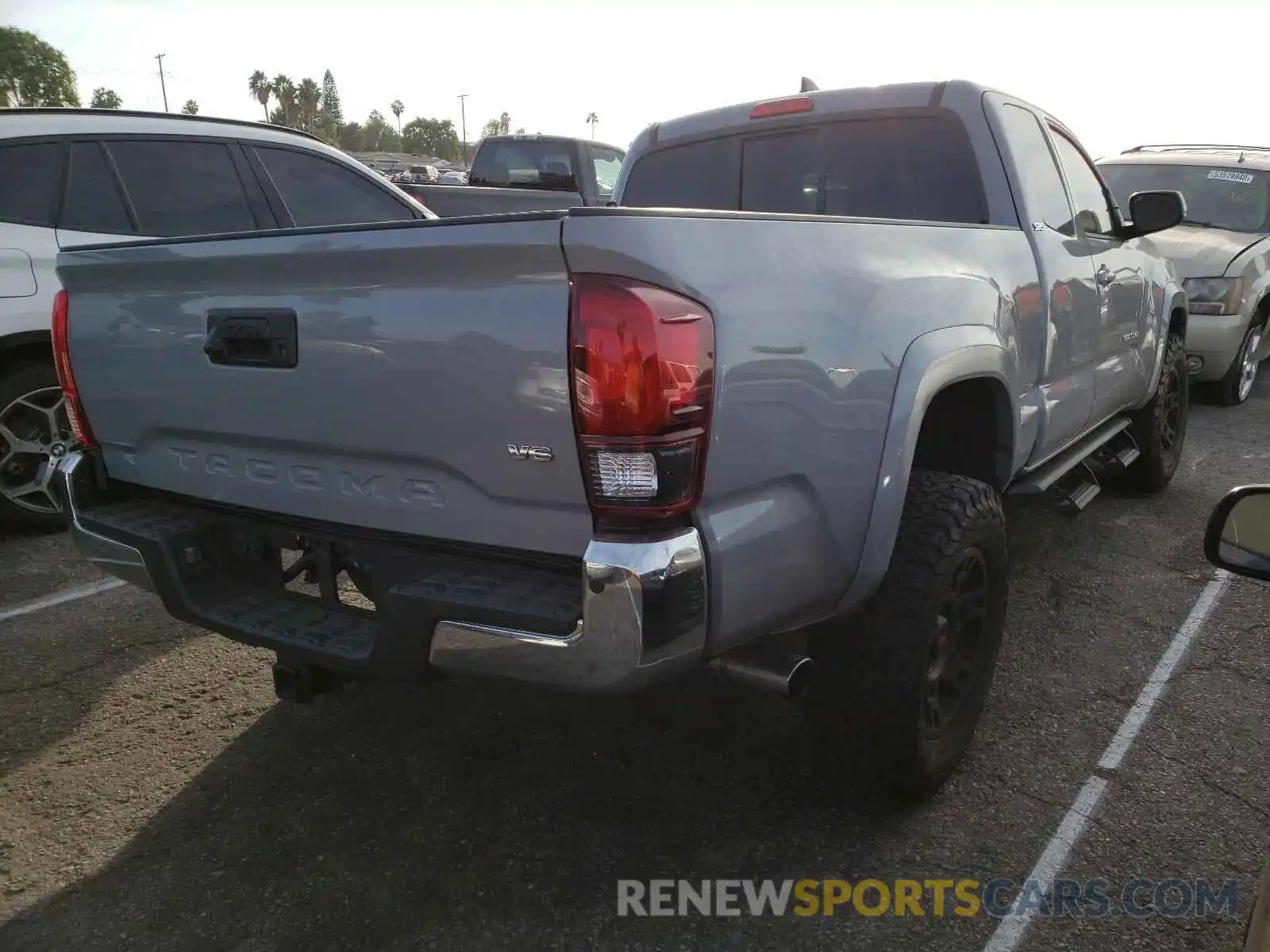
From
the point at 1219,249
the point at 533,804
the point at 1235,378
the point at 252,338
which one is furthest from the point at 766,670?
the point at 1235,378

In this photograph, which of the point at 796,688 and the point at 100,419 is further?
the point at 100,419

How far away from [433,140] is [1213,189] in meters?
128

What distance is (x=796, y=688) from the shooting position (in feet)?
6.87

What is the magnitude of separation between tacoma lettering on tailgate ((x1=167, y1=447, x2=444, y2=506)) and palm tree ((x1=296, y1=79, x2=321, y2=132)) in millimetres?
126468

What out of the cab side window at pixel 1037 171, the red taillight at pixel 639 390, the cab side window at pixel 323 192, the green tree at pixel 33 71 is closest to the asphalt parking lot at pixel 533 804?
the red taillight at pixel 639 390

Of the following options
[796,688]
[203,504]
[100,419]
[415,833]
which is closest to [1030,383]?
[796,688]

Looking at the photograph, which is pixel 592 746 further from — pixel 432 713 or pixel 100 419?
pixel 100 419

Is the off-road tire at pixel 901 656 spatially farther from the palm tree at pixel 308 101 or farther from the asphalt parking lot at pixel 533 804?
the palm tree at pixel 308 101

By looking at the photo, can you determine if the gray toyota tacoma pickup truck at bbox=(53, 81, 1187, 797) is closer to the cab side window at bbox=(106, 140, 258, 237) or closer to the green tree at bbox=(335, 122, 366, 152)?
the cab side window at bbox=(106, 140, 258, 237)

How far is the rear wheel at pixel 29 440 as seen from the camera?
443 centimetres

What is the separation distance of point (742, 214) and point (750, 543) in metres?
0.67

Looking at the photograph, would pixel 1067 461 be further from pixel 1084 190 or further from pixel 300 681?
pixel 300 681

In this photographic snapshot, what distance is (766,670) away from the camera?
6.87 ft

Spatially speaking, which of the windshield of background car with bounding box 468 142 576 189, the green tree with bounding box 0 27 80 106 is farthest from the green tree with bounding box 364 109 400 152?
the windshield of background car with bounding box 468 142 576 189
